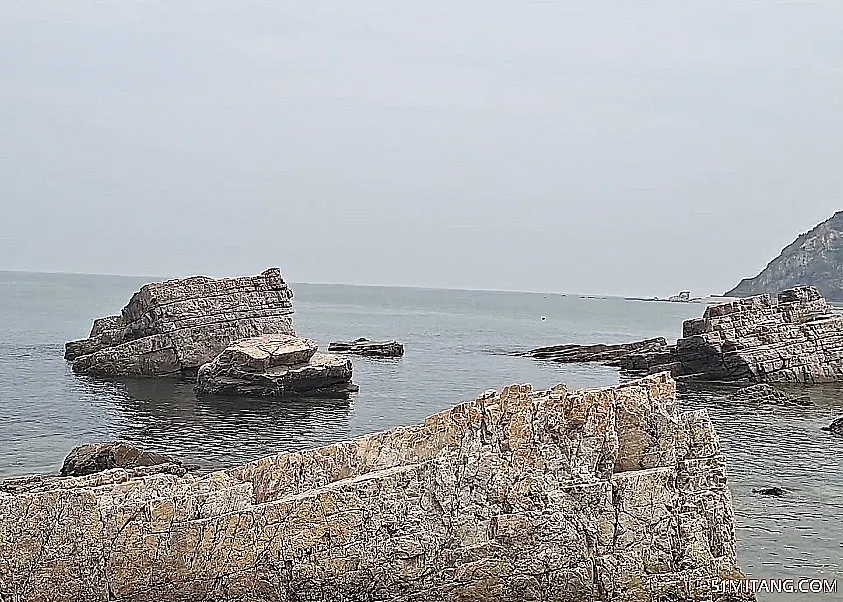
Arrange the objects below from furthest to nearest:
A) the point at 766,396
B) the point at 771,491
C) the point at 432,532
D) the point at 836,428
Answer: the point at 766,396
the point at 836,428
the point at 771,491
the point at 432,532

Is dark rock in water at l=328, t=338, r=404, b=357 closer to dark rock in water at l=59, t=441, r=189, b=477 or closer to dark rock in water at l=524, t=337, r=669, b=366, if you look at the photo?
Result: dark rock in water at l=524, t=337, r=669, b=366

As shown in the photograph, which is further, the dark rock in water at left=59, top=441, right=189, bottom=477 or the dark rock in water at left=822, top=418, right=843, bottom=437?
the dark rock in water at left=822, top=418, right=843, bottom=437

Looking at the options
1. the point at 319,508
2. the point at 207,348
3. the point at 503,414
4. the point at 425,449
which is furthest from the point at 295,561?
the point at 207,348

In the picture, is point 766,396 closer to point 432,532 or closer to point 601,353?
point 601,353

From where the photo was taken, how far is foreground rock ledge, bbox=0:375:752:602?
37.2 feet

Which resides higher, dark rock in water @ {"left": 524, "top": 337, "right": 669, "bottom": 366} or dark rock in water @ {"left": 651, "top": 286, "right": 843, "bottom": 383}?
dark rock in water @ {"left": 651, "top": 286, "right": 843, "bottom": 383}

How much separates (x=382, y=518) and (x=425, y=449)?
137cm

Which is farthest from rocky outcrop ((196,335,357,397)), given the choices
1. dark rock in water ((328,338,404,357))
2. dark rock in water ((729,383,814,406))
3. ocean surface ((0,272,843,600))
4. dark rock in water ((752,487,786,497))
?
dark rock in water ((752,487,786,497))

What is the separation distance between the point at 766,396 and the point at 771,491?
78.5ft

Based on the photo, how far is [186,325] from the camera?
51.1m

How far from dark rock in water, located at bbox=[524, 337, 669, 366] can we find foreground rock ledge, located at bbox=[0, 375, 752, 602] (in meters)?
52.9

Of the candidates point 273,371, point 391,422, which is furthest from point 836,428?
point 273,371

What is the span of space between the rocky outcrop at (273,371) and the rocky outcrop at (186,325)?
13.7 ft

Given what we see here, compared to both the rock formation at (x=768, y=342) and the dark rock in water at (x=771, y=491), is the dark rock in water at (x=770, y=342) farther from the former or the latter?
Answer: the dark rock in water at (x=771, y=491)
